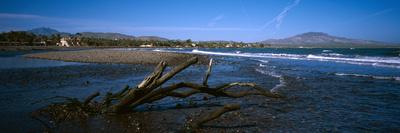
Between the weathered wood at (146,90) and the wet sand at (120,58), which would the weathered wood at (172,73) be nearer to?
the weathered wood at (146,90)

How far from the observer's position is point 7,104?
8828 millimetres

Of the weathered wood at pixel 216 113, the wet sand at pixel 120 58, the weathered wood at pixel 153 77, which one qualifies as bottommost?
the wet sand at pixel 120 58

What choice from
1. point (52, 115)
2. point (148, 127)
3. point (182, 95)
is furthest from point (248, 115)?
point (52, 115)

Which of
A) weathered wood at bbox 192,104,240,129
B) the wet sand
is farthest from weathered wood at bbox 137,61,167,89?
the wet sand

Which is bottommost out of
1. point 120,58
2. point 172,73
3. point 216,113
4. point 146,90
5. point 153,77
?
point 120,58

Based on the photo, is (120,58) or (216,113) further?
(120,58)

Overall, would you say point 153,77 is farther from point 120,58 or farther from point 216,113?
point 120,58

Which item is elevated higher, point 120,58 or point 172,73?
point 172,73

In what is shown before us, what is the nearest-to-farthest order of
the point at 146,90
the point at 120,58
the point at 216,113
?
the point at 216,113 < the point at 146,90 < the point at 120,58

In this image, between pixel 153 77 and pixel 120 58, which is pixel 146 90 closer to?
pixel 153 77

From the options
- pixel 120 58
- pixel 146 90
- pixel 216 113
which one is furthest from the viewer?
pixel 120 58

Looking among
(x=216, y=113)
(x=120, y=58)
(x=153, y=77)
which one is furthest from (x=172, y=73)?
(x=120, y=58)

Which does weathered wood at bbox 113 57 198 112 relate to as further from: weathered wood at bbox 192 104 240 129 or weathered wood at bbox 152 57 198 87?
weathered wood at bbox 192 104 240 129

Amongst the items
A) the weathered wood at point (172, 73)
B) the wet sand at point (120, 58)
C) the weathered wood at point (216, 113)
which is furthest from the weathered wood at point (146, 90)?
the wet sand at point (120, 58)
